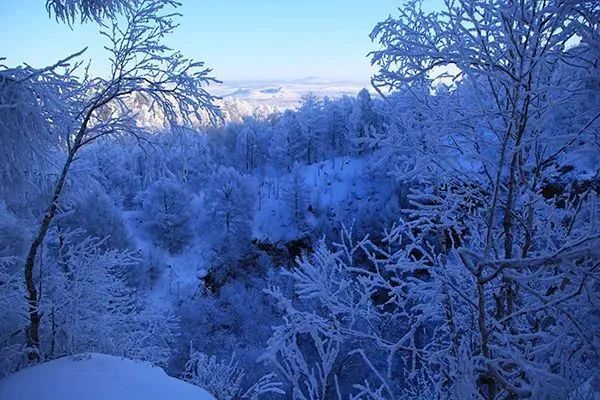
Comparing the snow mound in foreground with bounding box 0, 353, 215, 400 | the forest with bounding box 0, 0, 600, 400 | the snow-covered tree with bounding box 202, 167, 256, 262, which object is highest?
the forest with bounding box 0, 0, 600, 400

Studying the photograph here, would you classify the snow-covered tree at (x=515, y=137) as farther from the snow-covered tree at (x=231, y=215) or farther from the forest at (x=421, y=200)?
the snow-covered tree at (x=231, y=215)

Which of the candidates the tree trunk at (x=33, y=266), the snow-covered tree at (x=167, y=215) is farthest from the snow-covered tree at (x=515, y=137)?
the snow-covered tree at (x=167, y=215)

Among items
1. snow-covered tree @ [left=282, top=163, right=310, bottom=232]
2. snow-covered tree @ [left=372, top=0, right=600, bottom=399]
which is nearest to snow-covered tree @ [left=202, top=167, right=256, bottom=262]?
snow-covered tree @ [left=282, top=163, right=310, bottom=232]

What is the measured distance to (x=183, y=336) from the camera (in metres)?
20.4

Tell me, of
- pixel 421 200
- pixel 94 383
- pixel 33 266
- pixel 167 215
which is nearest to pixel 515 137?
pixel 421 200

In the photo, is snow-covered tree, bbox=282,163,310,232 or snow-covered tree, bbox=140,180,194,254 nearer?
snow-covered tree, bbox=140,180,194,254

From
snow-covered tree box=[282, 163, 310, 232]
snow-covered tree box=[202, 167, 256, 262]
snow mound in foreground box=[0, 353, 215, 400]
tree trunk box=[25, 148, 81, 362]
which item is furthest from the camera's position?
snow-covered tree box=[282, 163, 310, 232]

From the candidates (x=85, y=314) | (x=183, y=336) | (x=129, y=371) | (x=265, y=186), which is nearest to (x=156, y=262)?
(x=183, y=336)

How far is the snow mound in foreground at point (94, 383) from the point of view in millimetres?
3520

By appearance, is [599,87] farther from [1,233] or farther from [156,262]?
[156,262]

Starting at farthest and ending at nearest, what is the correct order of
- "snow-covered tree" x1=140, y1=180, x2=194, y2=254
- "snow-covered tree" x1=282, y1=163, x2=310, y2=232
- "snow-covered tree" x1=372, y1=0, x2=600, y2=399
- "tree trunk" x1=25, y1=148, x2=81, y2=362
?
"snow-covered tree" x1=282, y1=163, x2=310, y2=232
"snow-covered tree" x1=140, y1=180, x2=194, y2=254
"tree trunk" x1=25, y1=148, x2=81, y2=362
"snow-covered tree" x1=372, y1=0, x2=600, y2=399

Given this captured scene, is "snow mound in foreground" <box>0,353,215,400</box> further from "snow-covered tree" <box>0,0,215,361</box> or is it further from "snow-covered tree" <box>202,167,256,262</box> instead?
"snow-covered tree" <box>202,167,256,262</box>

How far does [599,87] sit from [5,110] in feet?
12.4

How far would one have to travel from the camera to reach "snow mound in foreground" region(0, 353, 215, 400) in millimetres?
3520
